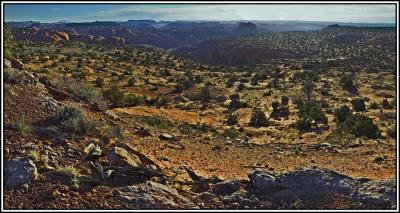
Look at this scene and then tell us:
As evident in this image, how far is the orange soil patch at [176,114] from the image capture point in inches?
791

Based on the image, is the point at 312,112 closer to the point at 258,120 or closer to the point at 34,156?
the point at 258,120

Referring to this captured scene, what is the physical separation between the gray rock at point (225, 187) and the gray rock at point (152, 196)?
2.31ft

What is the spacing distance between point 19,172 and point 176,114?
46.9ft

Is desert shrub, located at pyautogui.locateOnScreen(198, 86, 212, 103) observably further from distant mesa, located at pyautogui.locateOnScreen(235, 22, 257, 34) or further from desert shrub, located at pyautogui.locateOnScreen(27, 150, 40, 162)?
distant mesa, located at pyautogui.locateOnScreen(235, 22, 257, 34)

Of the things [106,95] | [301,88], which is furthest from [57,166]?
[301,88]

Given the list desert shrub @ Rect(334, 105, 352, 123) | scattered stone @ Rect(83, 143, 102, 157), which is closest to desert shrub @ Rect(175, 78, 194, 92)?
desert shrub @ Rect(334, 105, 352, 123)

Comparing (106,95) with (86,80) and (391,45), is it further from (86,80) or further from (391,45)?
(391,45)

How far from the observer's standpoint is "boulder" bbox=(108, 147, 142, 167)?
8.73m

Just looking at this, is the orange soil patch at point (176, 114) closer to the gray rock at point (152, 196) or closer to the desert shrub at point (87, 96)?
the desert shrub at point (87, 96)

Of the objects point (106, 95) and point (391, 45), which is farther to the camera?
point (391, 45)

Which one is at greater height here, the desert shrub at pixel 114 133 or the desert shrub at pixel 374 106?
the desert shrub at pixel 114 133

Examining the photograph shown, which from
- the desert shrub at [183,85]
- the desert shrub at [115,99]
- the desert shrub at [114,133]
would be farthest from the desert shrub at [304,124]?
the desert shrub at [183,85]

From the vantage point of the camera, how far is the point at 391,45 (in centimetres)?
6875

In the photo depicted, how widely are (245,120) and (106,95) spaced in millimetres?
6219
